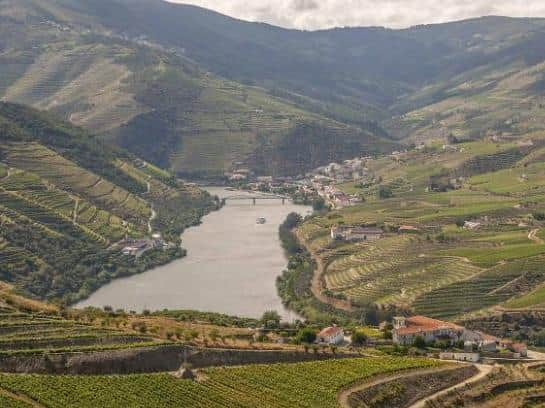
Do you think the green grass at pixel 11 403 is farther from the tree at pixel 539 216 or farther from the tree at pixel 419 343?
the tree at pixel 539 216

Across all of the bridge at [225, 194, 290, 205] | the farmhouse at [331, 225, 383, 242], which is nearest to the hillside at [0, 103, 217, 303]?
the bridge at [225, 194, 290, 205]

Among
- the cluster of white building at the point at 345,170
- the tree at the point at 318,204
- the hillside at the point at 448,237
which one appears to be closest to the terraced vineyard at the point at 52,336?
the hillside at the point at 448,237

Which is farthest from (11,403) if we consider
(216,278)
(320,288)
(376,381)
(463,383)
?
(216,278)

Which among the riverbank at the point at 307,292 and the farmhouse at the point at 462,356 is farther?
the riverbank at the point at 307,292

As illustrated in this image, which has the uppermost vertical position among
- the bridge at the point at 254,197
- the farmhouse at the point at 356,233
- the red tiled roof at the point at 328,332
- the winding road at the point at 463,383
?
the bridge at the point at 254,197

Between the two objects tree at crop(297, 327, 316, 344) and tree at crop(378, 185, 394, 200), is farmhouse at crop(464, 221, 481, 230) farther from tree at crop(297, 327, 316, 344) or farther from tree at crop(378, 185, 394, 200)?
tree at crop(297, 327, 316, 344)

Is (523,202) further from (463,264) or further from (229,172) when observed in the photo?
(229,172)
